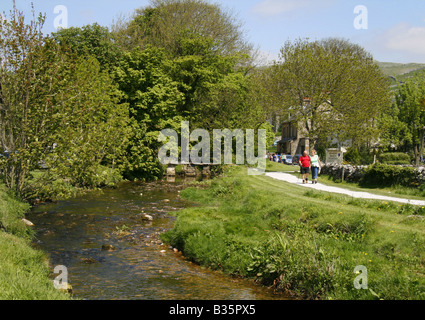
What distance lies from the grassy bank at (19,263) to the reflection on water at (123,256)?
2.71 ft

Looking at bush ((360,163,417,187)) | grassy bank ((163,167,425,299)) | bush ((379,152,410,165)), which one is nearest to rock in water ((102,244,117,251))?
grassy bank ((163,167,425,299))

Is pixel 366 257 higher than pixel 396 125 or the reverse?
the reverse

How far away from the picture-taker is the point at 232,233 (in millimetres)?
16312

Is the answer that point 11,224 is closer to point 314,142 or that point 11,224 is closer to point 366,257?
point 366,257

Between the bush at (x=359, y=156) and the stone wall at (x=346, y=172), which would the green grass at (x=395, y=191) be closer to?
the stone wall at (x=346, y=172)

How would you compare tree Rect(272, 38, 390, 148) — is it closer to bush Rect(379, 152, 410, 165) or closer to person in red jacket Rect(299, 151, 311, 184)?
person in red jacket Rect(299, 151, 311, 184)

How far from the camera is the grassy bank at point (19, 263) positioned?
28.9 ft

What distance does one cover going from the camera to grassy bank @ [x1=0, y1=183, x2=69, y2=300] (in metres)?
8.82

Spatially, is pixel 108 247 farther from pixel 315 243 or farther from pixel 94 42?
pixel 94 42

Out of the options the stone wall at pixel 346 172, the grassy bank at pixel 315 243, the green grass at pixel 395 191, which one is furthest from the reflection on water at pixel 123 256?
the stone wall at pixel 346 172

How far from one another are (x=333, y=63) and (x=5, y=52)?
2768 cm

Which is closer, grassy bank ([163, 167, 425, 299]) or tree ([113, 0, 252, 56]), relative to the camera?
grassy bank ([163, 167, 425, 299])

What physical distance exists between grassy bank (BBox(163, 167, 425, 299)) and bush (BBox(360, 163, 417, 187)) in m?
6.96
